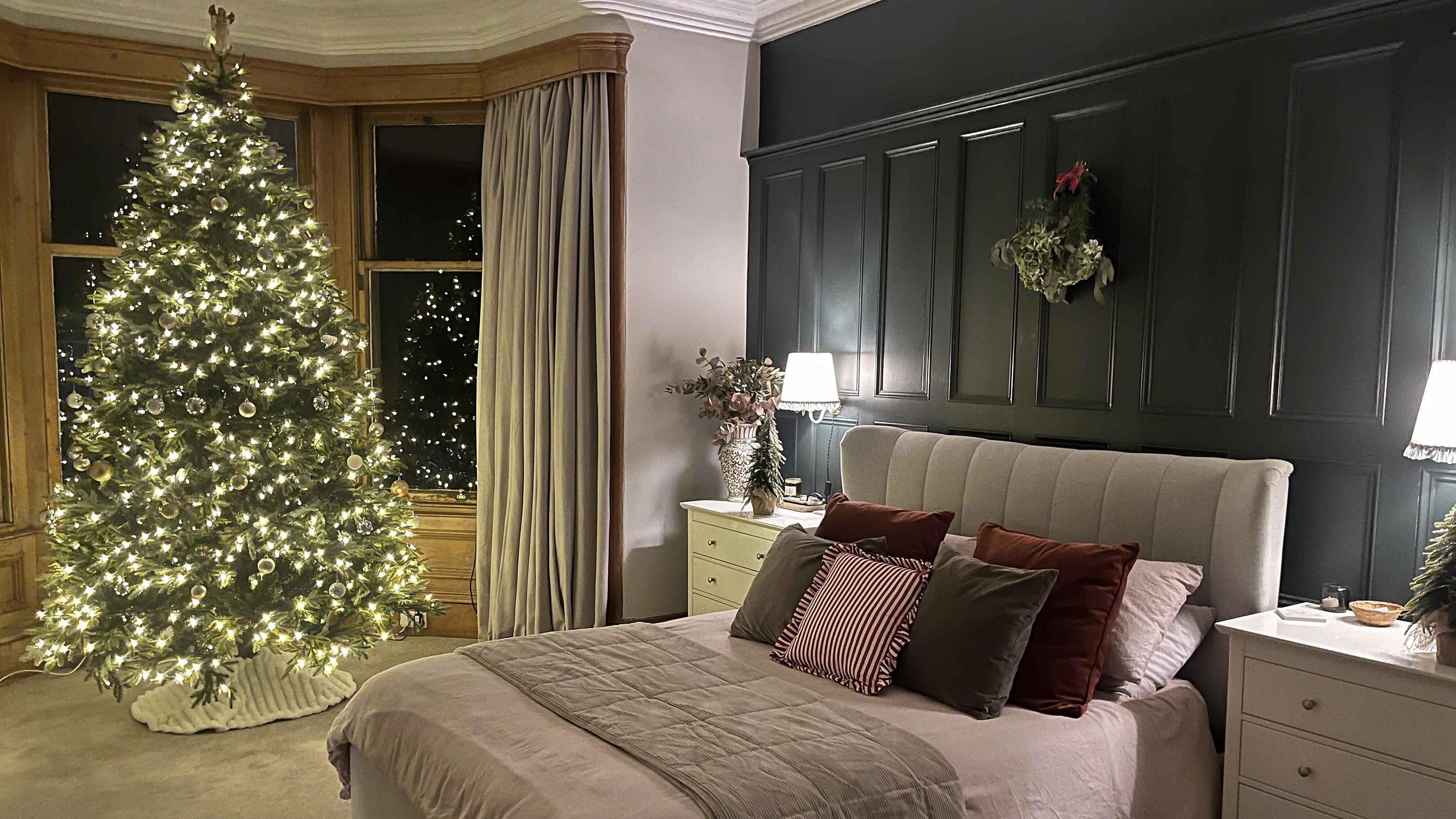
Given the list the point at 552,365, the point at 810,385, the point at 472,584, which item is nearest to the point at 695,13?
the point at 552,365

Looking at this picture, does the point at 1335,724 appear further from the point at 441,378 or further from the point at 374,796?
the point at 441,378

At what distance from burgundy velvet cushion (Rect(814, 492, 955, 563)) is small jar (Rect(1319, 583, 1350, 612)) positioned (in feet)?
3.44

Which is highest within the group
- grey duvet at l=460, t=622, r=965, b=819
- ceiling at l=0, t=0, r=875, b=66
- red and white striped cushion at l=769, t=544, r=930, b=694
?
ceiling at l=0, t=0, r=875, b=66

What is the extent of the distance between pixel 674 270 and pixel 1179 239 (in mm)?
2450

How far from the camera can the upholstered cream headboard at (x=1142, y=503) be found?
2.83 metres

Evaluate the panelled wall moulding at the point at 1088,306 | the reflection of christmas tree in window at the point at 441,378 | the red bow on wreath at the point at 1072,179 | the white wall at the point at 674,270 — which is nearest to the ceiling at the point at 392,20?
the white wall at the point at 674,270

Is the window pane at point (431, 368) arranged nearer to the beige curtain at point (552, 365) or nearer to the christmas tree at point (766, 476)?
the beige curtain at point (552, 365)

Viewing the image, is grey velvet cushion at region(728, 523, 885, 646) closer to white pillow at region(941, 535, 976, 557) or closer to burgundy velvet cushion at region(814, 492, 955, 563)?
burgundy velvet cushion at region(814, 492, 955, 563)

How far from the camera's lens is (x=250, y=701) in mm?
4078

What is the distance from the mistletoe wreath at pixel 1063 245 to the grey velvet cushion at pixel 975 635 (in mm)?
1182

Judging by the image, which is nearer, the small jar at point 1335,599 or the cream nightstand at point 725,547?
the small jar at point 1335,599

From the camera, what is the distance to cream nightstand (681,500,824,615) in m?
4.29

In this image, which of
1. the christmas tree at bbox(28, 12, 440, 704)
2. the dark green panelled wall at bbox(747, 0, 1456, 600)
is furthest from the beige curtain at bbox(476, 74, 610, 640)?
the dark green panelled wall at bbox(747, 0, 1456, 600)

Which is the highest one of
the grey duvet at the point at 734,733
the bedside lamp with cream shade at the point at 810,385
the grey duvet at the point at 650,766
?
the bedside lamp with cream shade at the point at 810,385
